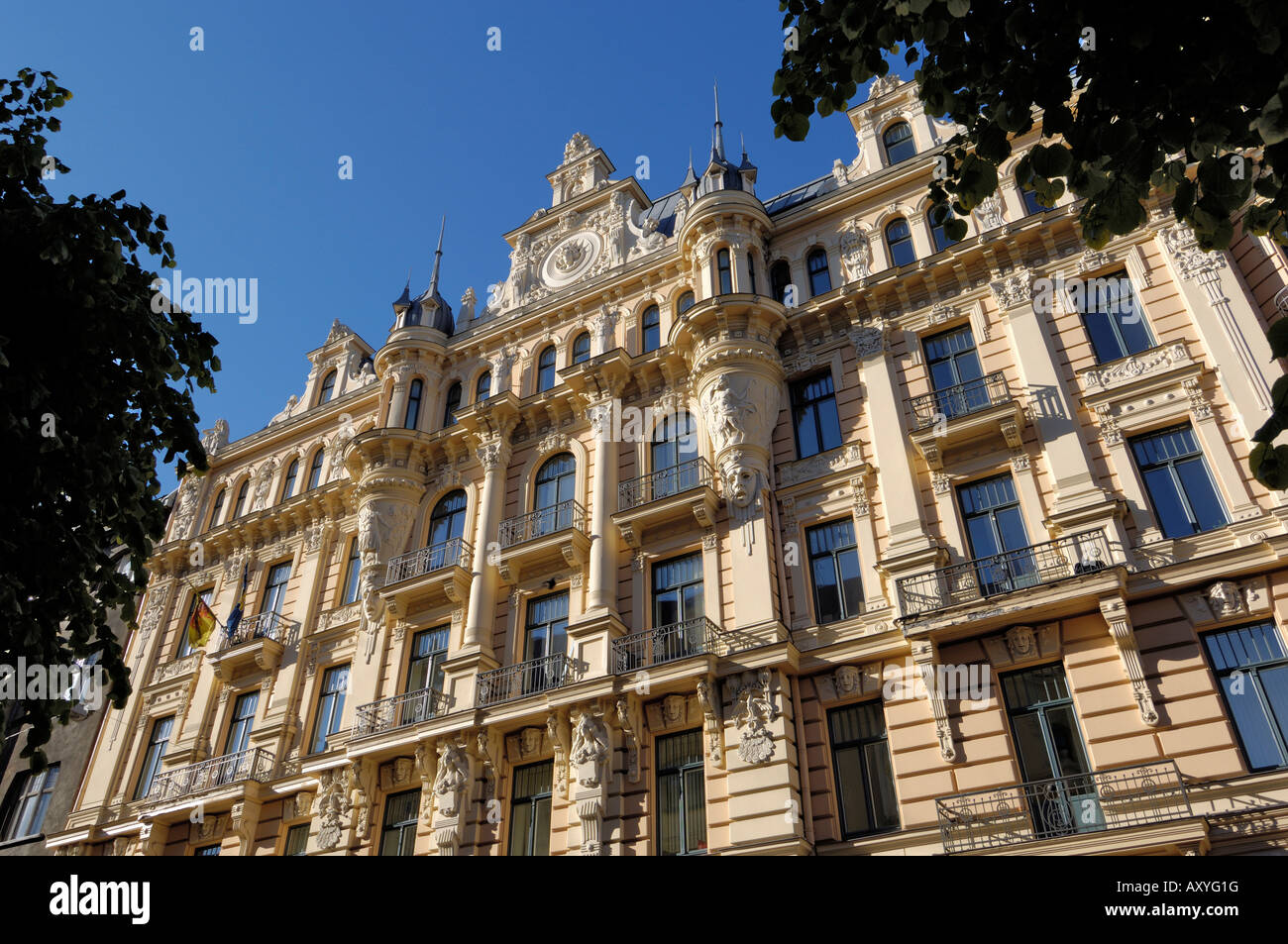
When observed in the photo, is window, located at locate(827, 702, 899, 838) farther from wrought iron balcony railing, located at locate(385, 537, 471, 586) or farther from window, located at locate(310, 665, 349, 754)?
window, located at locate(310, 665, 349, 754)

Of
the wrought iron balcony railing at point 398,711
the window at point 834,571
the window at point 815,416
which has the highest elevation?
the window at point 815,416

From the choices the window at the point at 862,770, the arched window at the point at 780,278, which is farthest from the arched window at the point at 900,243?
the window at the point at 862,770

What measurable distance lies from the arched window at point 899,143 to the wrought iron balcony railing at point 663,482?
1034 centimetres

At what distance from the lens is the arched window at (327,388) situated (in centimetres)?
3325

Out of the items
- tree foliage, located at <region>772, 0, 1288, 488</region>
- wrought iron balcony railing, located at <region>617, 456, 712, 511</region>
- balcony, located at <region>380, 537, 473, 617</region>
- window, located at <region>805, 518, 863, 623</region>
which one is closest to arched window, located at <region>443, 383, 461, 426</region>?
balcony, located at <region>380, 537, 473, 617</region>

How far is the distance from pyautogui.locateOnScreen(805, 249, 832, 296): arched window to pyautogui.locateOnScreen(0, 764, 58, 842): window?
25238mm

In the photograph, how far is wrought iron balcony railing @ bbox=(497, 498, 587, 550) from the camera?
914 inches

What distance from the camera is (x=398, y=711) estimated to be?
2236 centimetres

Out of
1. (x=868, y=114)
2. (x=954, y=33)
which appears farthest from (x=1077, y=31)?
(x=868, y=114)

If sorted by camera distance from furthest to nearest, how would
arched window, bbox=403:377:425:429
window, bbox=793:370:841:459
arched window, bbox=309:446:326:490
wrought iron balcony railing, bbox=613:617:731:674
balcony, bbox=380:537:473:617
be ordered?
arched window, bbox=309:446:326:490 < arched window, bbox=403:377:425:429 < balcony, bbox=380:537:473:617 < window, bbox=793:370:841:459 < wrought iron balcony railing, bbox=613:617:731:674

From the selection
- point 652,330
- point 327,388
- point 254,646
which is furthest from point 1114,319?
point 327,388

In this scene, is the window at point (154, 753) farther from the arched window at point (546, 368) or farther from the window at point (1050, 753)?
the window at point (1050, 753)
